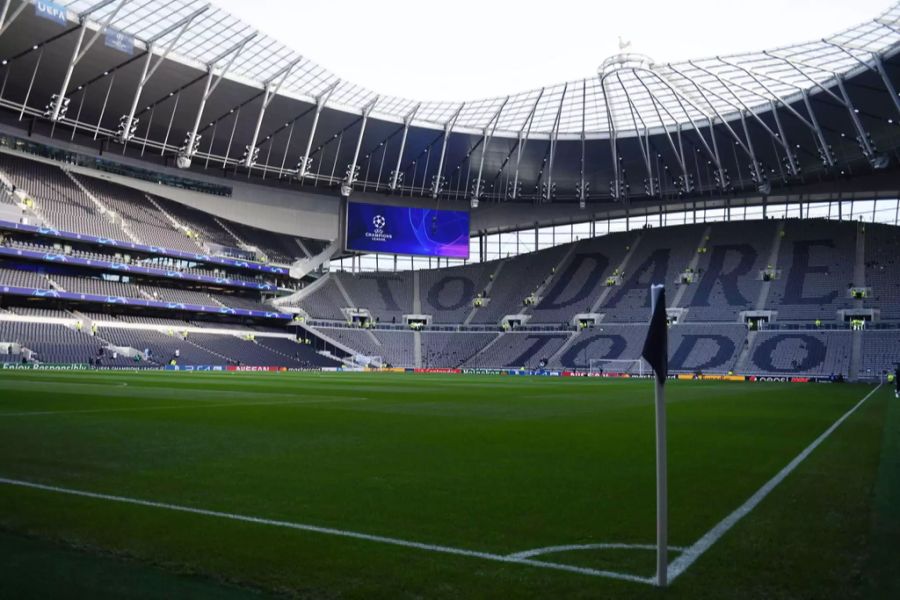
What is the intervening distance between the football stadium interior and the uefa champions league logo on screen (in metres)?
0.35

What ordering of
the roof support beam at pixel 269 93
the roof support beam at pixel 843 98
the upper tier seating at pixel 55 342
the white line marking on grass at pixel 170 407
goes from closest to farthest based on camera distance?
the white line marking on grass at pixel 170 407
the upper tier seating at pixel 55 342
the roof support beam at pixel 843 98
the roof support beam at pixel 269 93

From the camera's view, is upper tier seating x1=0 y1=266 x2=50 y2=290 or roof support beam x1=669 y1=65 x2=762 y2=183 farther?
roof support beam x1=669 y1=65 x2=762 y2=183

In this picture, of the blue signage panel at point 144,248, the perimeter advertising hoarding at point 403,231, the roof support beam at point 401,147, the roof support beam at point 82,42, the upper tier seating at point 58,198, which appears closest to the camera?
the roof support beam at point 82,42

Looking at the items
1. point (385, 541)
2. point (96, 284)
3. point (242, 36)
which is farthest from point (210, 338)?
point (385, 541)

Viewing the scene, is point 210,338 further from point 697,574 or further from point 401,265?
point 697,574

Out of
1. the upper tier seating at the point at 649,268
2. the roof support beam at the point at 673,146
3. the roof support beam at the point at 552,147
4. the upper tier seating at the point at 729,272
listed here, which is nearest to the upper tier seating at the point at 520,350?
the upper tier seating at the point at 649,268

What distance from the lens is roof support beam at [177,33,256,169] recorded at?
183 ft

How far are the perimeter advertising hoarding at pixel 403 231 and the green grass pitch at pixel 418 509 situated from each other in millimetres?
62658

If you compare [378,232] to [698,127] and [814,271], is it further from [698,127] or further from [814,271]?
[814,271]

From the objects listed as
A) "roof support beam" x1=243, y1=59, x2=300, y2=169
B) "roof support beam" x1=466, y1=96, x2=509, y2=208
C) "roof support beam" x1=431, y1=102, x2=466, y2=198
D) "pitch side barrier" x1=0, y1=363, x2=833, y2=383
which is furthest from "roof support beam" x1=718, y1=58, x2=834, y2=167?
"roof support beam" x1=243, y1=59, x2=300, y2=169

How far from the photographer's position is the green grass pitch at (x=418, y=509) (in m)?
4.73

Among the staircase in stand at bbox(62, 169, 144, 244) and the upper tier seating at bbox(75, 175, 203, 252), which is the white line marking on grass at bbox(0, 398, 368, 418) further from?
the upper tier seating at bbox(75, 175, 203, 252)

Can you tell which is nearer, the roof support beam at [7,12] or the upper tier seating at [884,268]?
the roof support beam at [7,12]

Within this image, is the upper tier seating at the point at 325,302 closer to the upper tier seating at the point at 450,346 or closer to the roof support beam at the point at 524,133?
the upper tier seating at the point at 450,346
